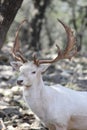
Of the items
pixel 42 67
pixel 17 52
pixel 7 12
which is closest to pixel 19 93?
pixel 7 12

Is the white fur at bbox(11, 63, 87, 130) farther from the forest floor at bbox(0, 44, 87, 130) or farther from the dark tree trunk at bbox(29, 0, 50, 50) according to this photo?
the dark tree trunk at bbox(29, 0, 50, 50)

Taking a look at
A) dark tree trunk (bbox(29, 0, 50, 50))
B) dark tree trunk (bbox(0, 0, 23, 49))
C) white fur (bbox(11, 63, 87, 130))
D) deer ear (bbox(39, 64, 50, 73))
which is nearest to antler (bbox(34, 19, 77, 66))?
deer ear (bbox(39, 64, 50, 73))

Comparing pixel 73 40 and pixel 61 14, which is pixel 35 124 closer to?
pixel 73 40

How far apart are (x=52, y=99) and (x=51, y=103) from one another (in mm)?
80

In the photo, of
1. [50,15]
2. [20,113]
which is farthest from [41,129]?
[50,15]

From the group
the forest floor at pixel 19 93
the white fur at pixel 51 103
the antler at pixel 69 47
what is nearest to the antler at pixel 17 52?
the white fur at pixel 51 103

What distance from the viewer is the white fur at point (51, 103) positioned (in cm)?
746

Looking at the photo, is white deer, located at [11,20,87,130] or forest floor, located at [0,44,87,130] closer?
white deer, located at [11,20,87,130]

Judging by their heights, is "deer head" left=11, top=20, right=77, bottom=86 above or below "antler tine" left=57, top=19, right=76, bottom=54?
below

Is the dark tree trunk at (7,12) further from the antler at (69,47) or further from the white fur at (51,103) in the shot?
the white fur at (51,103)

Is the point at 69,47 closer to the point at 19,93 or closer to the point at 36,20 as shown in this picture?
the point at 19,93

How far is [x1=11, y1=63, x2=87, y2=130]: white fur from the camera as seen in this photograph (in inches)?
294

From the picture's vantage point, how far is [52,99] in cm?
766

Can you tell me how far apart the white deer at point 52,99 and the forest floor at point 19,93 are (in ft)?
4.00
